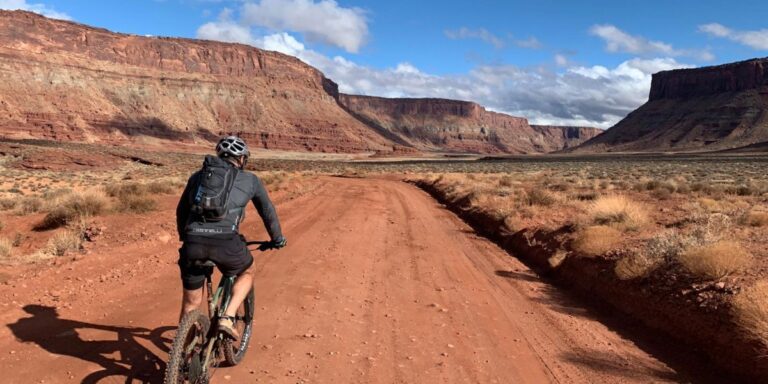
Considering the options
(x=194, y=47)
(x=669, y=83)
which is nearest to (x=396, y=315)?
(x=194, y=47)

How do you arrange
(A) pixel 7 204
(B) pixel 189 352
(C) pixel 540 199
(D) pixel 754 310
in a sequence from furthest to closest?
(A) pixel 7 204
(C) pixel 540 199
(D) pixel 754 310
(B) pixel 189 352

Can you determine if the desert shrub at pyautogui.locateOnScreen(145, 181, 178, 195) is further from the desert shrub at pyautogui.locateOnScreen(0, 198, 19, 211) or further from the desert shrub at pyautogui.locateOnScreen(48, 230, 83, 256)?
the desert shrub at pyautogui.locateOnScreen(48, 230, 83, 256)

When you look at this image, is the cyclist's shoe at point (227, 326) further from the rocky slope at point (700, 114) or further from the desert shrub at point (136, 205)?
the rocky slope at point (700, 114)

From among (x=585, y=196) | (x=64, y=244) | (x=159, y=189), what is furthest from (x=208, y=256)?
(x=585, y=196)

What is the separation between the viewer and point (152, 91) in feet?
438

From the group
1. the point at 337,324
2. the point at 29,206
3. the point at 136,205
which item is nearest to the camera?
the point at 337,324

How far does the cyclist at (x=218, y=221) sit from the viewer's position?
372cm

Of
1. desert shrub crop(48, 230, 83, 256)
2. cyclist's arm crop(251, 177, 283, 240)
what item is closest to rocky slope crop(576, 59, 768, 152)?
desert shrub crop(48, 230, 83, 256)

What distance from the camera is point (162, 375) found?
434cm

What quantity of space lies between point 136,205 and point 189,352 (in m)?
10.7

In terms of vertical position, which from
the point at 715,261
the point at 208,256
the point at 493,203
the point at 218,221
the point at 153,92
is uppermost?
the point at 153,92

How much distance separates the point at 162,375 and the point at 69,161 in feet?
151

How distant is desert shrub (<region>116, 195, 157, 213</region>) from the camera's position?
42.5ft

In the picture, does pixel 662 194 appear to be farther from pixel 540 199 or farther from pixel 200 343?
pixel 200 343
